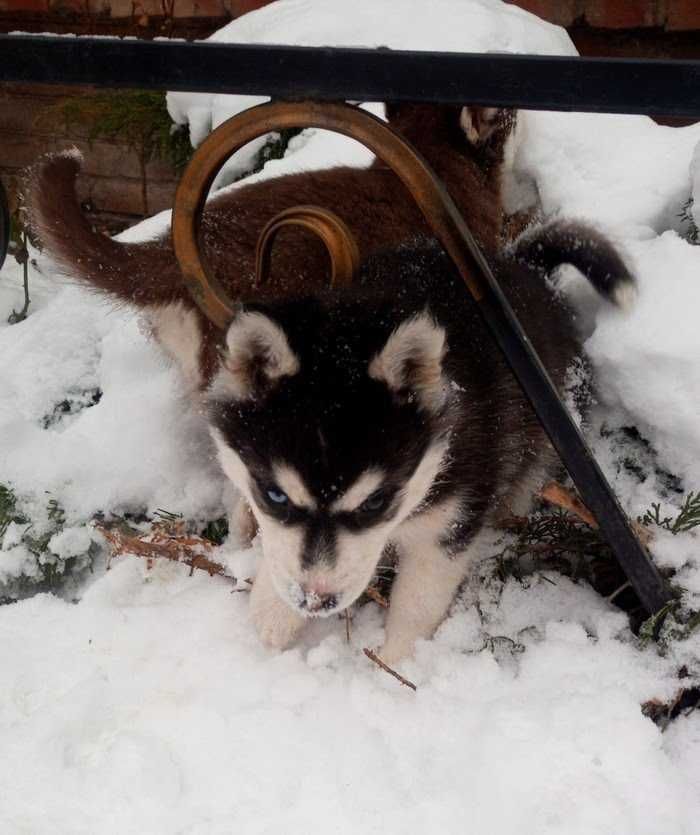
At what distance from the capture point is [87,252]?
9.81 feet

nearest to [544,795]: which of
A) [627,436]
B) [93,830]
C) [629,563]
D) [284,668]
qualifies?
[629,563]

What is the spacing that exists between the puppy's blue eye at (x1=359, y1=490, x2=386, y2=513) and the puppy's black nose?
22 centimetres

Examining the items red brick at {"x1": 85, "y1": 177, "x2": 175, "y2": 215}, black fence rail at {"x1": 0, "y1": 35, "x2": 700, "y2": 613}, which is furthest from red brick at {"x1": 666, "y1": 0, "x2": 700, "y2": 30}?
black fence rail at {"x1": 0, "y1": 35, "x2": 700, "y2": 613}

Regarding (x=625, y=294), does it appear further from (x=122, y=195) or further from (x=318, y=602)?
(x=122, y=195)

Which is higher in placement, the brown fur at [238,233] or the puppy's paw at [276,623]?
the brown fur at [238,233]

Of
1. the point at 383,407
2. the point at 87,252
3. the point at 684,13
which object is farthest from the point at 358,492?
the point at 684,13

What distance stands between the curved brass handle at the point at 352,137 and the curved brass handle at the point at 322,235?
0.65 feet

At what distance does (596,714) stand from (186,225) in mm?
1565

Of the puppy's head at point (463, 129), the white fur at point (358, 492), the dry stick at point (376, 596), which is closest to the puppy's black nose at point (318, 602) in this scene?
the white fur at point (358, 492)

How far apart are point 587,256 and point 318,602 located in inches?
61.4

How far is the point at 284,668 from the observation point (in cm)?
250

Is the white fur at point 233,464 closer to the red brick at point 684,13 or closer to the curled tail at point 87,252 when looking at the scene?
the curled tail at point 87,252

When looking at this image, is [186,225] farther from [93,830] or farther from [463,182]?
[463,182]

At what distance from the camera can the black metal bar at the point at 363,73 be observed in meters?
1.51
